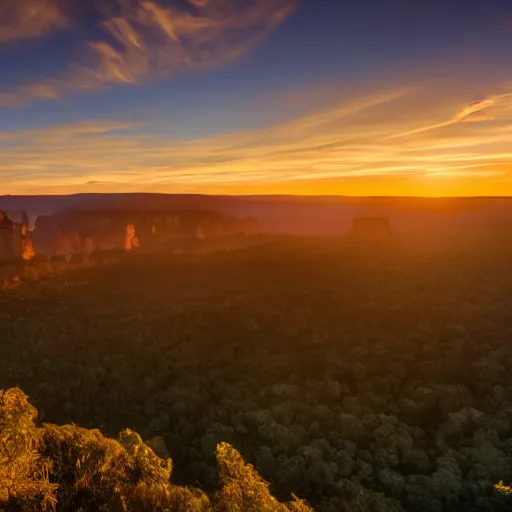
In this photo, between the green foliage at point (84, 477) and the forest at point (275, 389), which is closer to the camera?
the green foliage at point (84, 477)

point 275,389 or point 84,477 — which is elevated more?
point 84,477

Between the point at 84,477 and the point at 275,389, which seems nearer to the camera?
the point at 84,477

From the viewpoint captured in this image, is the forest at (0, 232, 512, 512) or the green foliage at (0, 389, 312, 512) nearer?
the green foliage at (0, 389, 312, 512)

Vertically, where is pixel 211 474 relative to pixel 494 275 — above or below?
below

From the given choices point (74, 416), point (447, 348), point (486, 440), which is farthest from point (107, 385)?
point (447, 348)

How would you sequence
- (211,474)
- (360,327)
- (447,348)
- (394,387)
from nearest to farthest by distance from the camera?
(211,474) < (394,387) < (447,348) < (360,327)

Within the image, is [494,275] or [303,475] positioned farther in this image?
[494,275]

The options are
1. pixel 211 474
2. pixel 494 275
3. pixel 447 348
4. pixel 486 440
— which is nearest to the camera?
pixel 211 474

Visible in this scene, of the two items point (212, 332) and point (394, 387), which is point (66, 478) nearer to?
point (394, 387)
